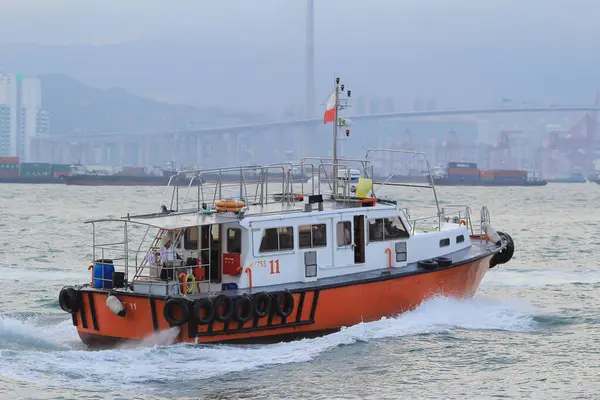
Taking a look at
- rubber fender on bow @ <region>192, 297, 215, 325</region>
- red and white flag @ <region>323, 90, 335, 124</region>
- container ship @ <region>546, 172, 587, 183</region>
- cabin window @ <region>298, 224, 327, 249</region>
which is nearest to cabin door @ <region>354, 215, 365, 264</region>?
cabin window @ <region>298, 224, 327, 249</region>

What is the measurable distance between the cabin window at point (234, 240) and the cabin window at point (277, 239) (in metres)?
0.34

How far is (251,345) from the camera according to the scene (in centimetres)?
1528

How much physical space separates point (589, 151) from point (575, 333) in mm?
169036

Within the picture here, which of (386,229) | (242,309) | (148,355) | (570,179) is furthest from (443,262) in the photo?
(570,179)

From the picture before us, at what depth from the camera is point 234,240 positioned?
51.5ft

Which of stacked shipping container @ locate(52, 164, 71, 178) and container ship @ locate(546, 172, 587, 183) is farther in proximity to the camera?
container ship @ locate(546, 172, 587, 183)

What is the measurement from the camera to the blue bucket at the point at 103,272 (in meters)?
15.3

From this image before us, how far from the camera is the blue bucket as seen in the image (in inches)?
602

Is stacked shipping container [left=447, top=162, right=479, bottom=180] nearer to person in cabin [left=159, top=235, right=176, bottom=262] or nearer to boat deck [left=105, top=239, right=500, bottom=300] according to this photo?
boat deck [left=105, top=239, right=500, bottom=300]

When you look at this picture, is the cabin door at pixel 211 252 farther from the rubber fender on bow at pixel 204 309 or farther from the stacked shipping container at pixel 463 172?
the stacked shipping container at pixel 463 172

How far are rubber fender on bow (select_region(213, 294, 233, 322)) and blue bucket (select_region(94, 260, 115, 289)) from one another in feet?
5.75

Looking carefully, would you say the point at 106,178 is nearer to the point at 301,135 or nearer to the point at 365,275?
the point at 301,135

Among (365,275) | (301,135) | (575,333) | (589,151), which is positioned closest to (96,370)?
(365,275)

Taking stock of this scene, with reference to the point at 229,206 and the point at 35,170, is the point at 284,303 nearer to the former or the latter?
the point at 229,206
